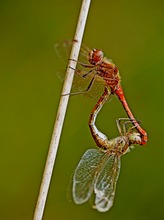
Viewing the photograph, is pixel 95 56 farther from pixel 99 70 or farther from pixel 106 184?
pixel 106 184

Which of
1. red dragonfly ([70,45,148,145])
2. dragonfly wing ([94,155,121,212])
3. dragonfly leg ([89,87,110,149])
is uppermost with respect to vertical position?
red dragonfly ([70,45,148,145])

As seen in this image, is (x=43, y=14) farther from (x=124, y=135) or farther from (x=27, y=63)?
(x=124, y=135)

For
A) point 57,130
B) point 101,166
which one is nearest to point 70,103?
point 101,166

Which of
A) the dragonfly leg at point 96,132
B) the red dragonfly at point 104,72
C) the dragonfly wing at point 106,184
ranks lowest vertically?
the dragonfly wing at point 106,184

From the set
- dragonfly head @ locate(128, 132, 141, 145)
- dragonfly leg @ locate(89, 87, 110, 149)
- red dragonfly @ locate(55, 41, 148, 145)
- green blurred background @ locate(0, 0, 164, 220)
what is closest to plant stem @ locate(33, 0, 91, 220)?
red dragonfly @ locate(55, 41, 148, 145)

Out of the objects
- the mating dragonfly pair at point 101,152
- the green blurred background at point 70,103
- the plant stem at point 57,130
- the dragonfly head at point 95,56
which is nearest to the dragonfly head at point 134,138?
the mating dragonfly pair at point 101,152

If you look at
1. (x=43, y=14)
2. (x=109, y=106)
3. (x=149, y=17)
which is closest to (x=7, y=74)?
(x=43, y=14)

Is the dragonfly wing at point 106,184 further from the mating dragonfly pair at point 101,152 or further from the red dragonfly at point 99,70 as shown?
the red dragonfly at point 99,70

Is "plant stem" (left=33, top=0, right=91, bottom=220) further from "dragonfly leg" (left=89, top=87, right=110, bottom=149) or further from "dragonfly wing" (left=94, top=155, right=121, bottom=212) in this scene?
"dragonfly wing" (left=94, top=155, right=121, bottom=212)
